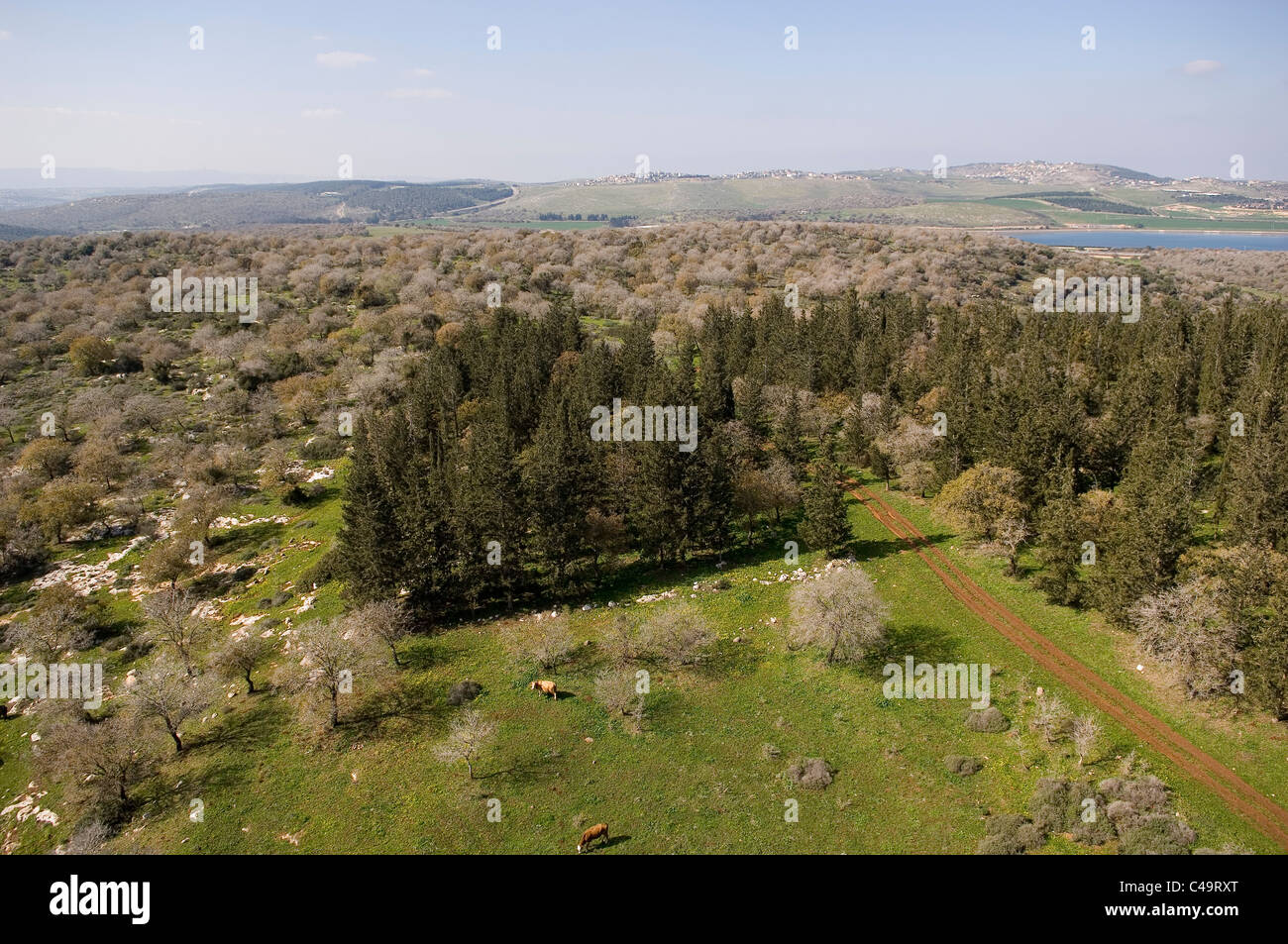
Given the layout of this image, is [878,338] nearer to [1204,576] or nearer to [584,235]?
[1204,576]

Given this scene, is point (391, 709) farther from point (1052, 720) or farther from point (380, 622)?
point (1052, 720)

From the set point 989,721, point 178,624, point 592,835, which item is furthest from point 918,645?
point 178,624

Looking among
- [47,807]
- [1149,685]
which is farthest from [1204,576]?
[47,807]

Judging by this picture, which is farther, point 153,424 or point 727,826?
point 153,424

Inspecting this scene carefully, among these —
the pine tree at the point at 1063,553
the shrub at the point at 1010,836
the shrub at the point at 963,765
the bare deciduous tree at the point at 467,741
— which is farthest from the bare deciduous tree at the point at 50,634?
the pine tree at the point at 1063,553

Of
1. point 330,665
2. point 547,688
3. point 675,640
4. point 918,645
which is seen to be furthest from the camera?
point 675,640

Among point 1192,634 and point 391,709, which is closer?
point 1192,634
